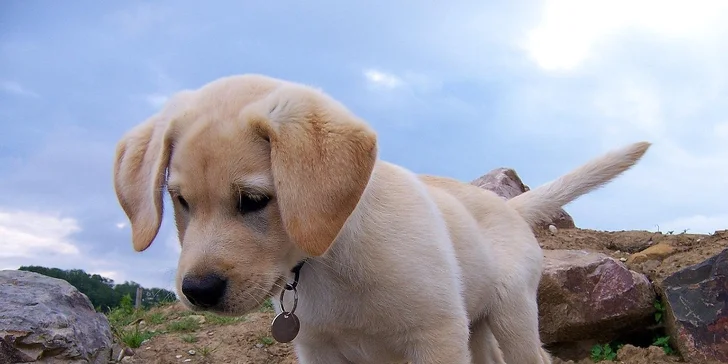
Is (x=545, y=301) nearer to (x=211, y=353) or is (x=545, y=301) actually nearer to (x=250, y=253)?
(x=211, y=353)

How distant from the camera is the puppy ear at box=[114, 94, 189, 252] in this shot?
3.10 meters

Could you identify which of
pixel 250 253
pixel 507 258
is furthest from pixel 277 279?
pixel 507 258

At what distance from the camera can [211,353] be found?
6012mm

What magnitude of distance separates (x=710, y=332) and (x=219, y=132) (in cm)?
445

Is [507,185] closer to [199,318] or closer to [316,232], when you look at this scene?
[199,318]

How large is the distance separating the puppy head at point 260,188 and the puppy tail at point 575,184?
2.51m

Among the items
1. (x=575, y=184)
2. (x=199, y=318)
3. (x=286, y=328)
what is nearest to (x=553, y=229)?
Answer: (x=575, y=184)

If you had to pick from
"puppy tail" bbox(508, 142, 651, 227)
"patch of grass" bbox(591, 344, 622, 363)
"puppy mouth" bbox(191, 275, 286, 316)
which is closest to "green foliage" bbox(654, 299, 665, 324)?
"patch of grass" bbox(591, 344, 622, 363)

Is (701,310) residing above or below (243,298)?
above

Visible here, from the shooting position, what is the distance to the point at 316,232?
8.87 ft

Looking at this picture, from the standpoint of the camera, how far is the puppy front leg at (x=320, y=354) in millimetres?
3561

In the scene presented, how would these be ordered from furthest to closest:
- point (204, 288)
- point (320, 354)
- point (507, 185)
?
point (507, 185) → point (320, 354) → point (204, 288)

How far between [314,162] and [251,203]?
0.96ft

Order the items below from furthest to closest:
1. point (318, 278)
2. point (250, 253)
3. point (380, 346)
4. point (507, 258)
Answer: point (507, 258), point (380, 346), point (318, 278), point (250, 253)
